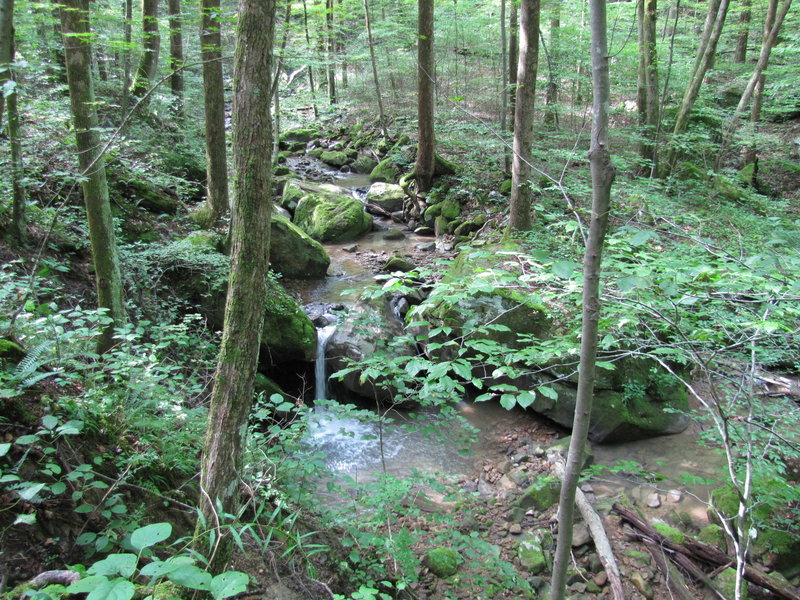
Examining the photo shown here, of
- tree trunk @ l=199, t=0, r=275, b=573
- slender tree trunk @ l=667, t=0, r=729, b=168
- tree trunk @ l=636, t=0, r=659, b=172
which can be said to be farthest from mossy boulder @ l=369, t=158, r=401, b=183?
tree trunk @ l=199, t=0, r=275, b=573

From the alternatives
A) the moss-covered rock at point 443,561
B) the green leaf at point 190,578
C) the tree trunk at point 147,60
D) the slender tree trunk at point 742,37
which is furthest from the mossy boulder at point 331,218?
the slender tree trunk at point 742,37

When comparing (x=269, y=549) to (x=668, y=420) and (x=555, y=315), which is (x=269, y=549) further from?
(x=668, y=420)

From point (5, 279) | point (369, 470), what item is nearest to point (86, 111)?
point (5, 279)

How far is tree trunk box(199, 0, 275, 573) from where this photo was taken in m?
2.23

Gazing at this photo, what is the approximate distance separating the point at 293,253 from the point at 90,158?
4.81 meters

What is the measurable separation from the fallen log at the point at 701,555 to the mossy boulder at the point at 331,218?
332 inches

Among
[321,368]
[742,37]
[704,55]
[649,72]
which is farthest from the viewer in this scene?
[742,37]

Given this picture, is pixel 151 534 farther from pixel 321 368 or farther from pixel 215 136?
pixel 215 136

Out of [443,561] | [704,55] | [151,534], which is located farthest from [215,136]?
[704,55]

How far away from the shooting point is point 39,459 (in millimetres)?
2240

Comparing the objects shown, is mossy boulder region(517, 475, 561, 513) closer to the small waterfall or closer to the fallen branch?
the fallen branch

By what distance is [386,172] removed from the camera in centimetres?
1487

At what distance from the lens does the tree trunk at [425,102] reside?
10.4 meters

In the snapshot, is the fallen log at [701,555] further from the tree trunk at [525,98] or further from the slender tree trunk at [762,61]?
the slender tree trunk at [762,61]
